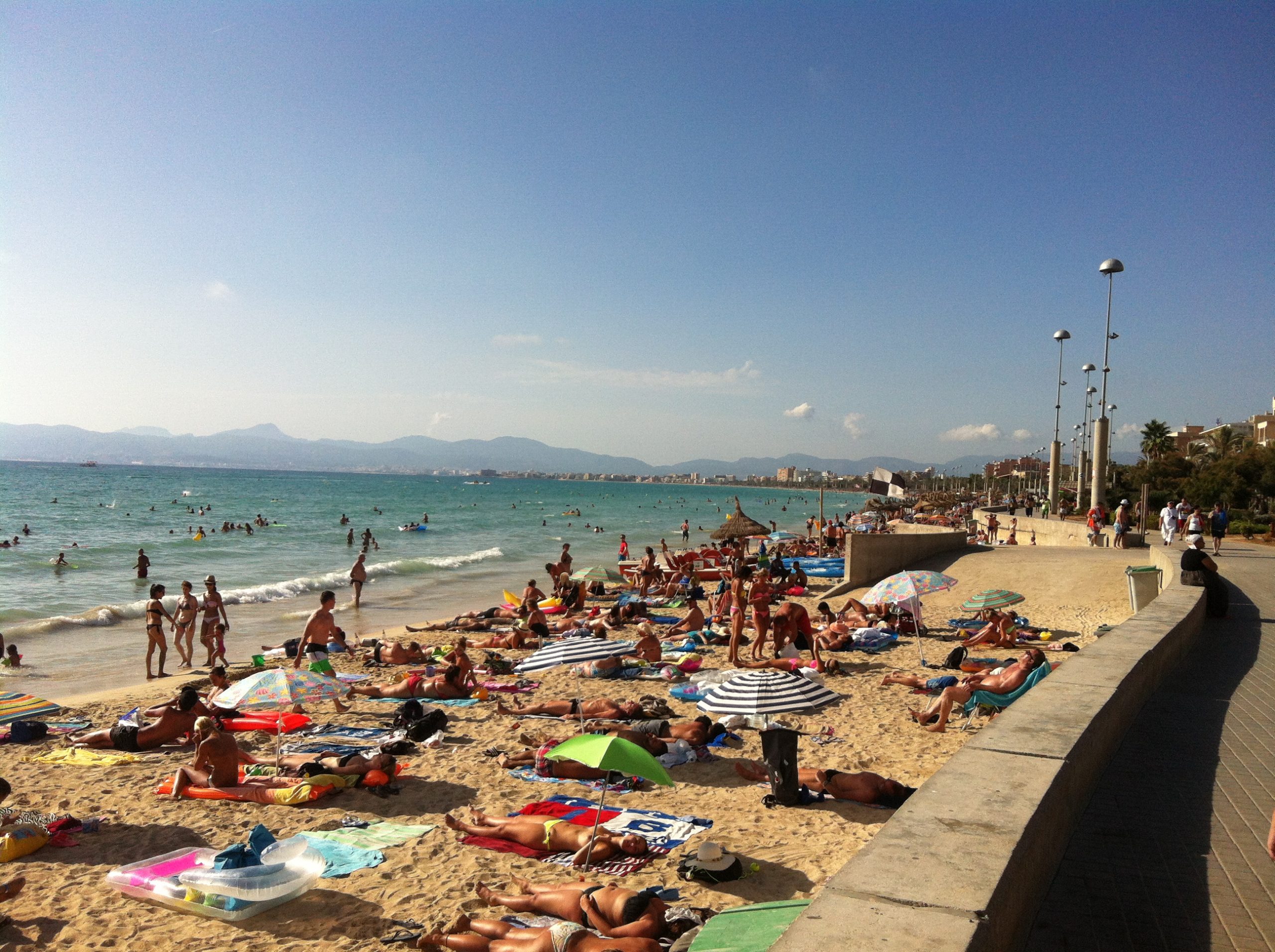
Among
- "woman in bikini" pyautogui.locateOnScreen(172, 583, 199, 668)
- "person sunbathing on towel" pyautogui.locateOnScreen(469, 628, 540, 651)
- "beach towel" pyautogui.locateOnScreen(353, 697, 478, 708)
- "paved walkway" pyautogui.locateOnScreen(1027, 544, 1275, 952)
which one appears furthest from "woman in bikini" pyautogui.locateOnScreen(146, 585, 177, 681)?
"paved walkway" pyautogui.locateOnScreen(1027, 544, 1275, 952)

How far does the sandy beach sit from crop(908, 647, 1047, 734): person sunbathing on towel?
166 millimetres

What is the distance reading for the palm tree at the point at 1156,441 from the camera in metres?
57.5

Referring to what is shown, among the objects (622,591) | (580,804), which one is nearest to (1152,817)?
(580,804)

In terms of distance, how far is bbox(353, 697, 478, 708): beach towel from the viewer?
10.0 metres

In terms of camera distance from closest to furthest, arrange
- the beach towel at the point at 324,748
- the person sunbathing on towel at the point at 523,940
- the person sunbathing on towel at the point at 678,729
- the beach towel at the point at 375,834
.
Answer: the person sunbathing on towel at the point at 523,940 → the beach towel at the point at 375,834 → the person sunbathing on towel at the point at 678,729 → the beach towel at the point at 324,748

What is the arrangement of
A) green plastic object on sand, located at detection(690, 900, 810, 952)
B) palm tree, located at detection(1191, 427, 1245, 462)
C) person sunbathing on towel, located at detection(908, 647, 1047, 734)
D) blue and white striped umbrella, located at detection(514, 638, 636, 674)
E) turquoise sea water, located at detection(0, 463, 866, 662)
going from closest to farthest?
green plastic object on sand, located at detection(690, 900, 810, 952) < person sunbathing on towel, located at detection(908, 647, 1047, 734) < blue and white striped umbrella, located at detection(514, 638, 636, 674) < turquoise sea water, located at detection(0, 463, 866, 662) < palm tree, located at detection(1191, 427, 1245, 462)

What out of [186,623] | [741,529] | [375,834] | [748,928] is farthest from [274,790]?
[741,529]

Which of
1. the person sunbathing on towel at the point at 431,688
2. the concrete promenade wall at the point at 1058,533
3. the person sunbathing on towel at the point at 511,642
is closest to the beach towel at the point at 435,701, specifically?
the person sunbathing on towel at the point at 431,688

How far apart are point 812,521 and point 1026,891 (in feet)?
119

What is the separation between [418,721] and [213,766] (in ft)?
6.91

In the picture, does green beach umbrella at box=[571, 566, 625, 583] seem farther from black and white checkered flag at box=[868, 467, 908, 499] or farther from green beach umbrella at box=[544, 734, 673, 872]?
green beach umbrella at box=[544, 734, 673, 872]

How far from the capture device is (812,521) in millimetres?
38438

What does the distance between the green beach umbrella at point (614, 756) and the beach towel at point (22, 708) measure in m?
7.53

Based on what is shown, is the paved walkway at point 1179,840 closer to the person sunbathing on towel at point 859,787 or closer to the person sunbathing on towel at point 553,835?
the person sunbathing on towel at point 859,787
